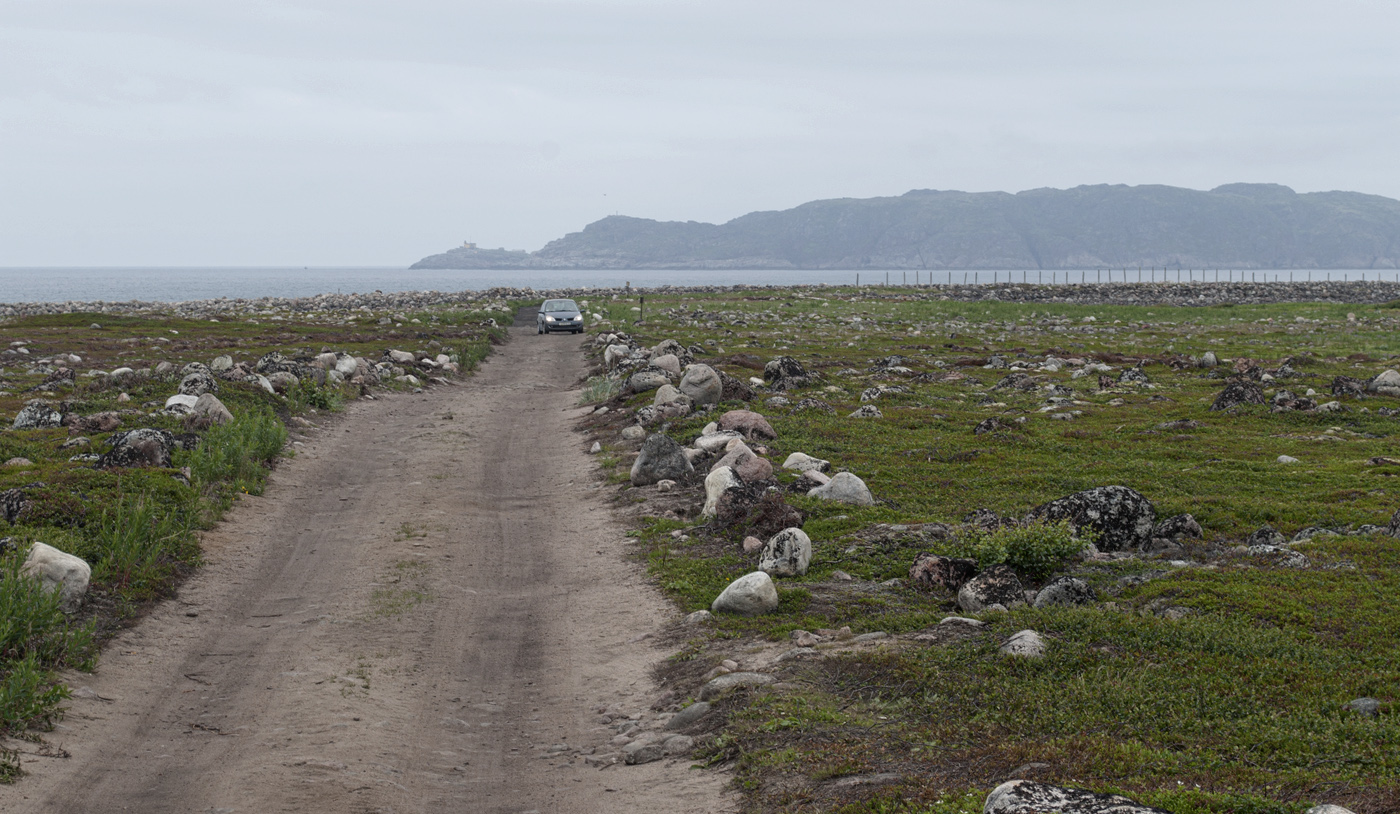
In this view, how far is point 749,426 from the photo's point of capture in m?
20.1

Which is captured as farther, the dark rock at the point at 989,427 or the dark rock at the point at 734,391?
the dark rock at the point at 734,391

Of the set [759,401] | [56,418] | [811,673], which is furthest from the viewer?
[759,401]

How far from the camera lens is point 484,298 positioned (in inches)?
3615

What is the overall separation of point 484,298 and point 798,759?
87697 mm

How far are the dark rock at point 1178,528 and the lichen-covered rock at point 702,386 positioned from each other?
1249 cm

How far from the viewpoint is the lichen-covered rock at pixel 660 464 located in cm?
1752

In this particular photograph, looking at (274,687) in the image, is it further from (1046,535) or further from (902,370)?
(902,370)

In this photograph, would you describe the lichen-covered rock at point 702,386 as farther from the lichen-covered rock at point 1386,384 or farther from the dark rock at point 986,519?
the lichen-covered rock at point 1386,384

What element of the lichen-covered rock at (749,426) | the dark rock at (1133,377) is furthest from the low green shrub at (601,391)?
the dark rock at (1133,377)

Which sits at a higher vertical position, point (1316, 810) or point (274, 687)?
point (1316, 810)

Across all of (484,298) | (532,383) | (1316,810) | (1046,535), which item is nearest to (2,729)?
(1316,810)

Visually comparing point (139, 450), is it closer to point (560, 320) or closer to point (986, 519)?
point (986, 519)

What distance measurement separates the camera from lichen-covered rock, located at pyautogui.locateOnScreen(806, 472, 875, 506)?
49.1ft

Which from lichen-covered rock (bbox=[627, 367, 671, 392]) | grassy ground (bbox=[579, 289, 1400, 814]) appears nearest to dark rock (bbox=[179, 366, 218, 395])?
lichen-covered rock (bbox=[627, 367, 671, 392])
